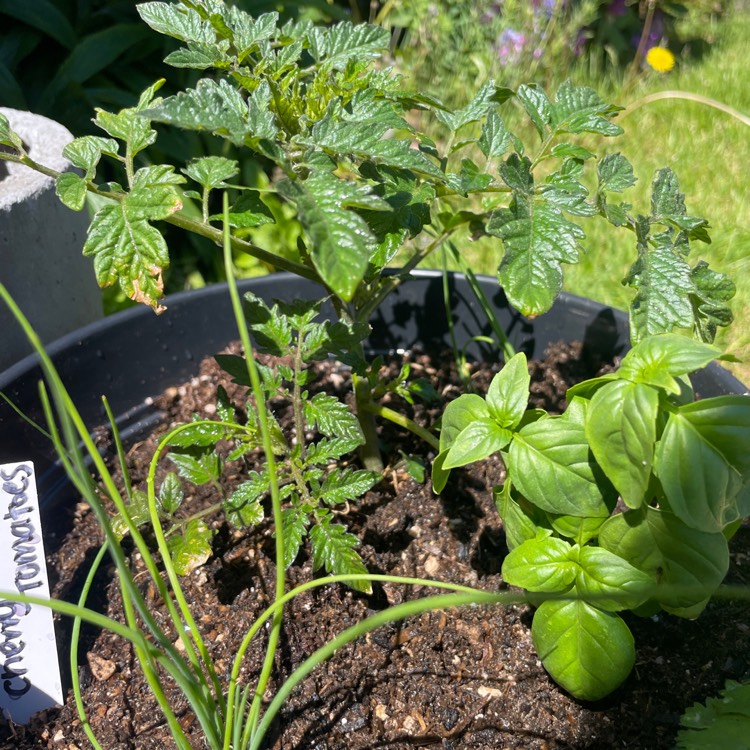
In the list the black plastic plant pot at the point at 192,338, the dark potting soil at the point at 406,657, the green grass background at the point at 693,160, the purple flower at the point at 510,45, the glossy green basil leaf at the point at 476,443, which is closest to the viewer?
the glossy green basil leaf at the point at 476,443

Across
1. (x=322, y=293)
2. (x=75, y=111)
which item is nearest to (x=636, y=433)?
(x=322, y=293)

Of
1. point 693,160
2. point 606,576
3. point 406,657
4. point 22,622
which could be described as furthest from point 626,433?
point 693,160

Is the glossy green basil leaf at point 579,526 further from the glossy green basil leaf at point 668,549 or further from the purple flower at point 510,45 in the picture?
the purple flower at point 510,45

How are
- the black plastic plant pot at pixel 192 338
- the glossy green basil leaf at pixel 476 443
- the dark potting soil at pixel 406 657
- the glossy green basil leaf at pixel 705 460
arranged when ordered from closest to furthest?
the glossy green basil leaf at pixel 705 460
the glossy green basil leaf at pixel 476 443
the dark potting soil at pixel 406 657
the black plastic plant pot at pixel 192 338

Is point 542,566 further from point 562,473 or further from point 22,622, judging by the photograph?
point 22,622

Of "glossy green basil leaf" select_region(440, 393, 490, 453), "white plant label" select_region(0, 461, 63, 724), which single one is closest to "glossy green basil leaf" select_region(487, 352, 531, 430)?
"glossy green basil leaf" select_region(440, 393, 490, 453)

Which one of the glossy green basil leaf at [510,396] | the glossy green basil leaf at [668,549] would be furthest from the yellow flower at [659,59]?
the glossy green basil leaf at [668,549]

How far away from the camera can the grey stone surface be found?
4.30ft

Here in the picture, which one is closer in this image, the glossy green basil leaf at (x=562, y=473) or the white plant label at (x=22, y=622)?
the glossy green basil leaf at (x=562, y=473)

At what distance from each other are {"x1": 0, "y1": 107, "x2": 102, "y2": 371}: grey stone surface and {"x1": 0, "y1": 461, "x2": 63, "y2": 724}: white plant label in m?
0.42

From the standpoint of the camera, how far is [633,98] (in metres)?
2.86

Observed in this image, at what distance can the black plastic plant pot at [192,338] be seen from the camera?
50.8 inches

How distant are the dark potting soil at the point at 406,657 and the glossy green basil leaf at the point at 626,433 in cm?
37

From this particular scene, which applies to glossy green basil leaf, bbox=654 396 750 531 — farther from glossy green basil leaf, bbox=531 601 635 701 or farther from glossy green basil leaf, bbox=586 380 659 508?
glossy green basil leaf, bbox=531 601 635 701
